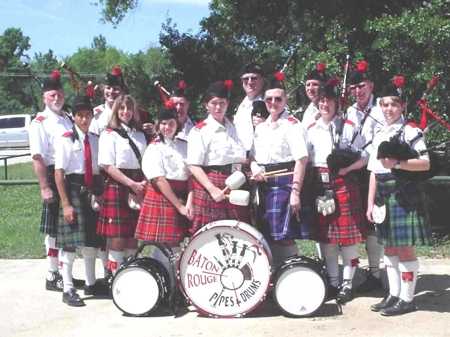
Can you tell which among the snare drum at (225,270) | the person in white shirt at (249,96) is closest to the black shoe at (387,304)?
the snare drum at (225,270)

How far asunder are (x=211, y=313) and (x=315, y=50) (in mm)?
3949

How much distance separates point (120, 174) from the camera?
5.96 meters

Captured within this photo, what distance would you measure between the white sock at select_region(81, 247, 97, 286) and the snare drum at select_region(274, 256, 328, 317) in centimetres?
166

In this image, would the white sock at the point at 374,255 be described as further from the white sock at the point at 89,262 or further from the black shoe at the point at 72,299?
the black shoe at the point at 72,299

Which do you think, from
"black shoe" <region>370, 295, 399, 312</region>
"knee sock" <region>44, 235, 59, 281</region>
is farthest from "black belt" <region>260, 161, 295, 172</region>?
"knee sock" <region>44, 235, 59, 281</region>

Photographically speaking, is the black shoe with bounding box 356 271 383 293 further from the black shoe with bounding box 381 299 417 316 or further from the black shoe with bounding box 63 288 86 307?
the black shoe with bounding box 63 288 86 307

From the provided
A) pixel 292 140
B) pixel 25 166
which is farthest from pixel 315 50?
pixel 25 166

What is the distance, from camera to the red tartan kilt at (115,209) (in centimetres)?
607

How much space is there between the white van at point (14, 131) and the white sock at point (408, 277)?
2719 centimetres

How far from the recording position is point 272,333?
17.1 ft

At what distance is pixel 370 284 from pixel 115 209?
2.25 m

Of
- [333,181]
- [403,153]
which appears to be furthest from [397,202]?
[333,181]

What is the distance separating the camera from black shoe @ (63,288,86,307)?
19.8 ft

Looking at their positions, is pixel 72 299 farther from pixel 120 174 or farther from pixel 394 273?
pixel 394 273
